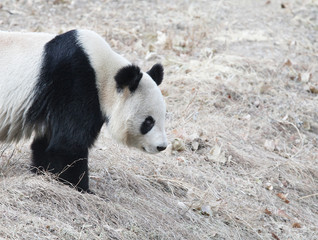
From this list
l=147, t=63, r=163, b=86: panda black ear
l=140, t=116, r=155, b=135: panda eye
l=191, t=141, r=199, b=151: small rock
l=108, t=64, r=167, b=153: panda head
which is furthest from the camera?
l=191, t=141, r=199, b=151: small rock

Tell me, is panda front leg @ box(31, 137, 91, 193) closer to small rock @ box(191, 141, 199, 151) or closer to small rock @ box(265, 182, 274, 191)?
small rock @ box(191, 141, 199, 151)

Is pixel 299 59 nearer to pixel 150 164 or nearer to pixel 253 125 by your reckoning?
pixel 253 125

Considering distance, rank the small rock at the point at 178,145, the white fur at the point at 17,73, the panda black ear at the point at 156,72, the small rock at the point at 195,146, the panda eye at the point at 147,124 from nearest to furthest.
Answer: the white fur at the point at 17,73, the panda eye at the point at 147,124, the panda black ear at the point at 156,72, the small rock at the point at 178,145, the small rock at the point at 195,146

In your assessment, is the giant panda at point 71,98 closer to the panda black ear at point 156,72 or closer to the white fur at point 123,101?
the white fur at point 123,101

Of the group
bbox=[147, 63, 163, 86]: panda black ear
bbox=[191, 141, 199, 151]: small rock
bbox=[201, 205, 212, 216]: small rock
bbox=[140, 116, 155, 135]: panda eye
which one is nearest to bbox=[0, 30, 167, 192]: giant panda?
bbox=[140, 116, 155, 135]: panda eye

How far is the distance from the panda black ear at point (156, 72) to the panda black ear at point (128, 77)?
1.43ft

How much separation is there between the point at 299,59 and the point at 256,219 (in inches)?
214

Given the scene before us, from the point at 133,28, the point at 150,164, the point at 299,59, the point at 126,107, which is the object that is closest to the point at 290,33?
the point at 299,59

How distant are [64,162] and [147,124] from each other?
86cm

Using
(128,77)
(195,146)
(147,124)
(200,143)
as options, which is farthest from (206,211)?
(128,77)

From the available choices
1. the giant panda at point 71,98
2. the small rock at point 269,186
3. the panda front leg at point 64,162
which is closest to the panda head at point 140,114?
the giant panda at point 71,98

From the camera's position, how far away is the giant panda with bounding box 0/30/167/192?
14.9 feet

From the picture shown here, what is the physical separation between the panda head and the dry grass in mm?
610

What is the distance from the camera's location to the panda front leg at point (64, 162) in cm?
458
